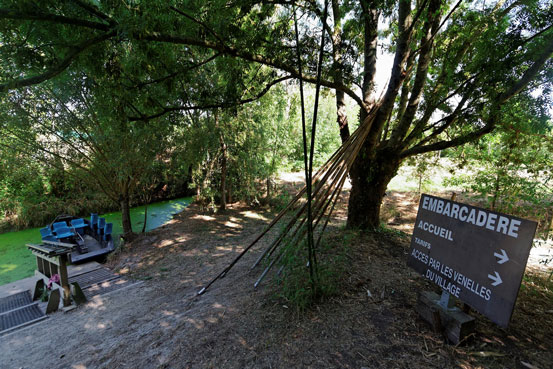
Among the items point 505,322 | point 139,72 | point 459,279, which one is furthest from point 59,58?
point 505,322

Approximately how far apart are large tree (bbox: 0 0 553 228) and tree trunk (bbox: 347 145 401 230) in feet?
0.05

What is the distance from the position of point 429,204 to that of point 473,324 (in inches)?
35.0

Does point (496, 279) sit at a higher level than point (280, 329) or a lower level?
higher

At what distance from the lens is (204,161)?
7.71 metres

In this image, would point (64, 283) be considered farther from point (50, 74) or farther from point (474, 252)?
point (474, 252)

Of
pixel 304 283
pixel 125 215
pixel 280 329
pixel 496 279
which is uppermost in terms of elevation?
pixel 496 279

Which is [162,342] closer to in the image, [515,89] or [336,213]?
[515,89]

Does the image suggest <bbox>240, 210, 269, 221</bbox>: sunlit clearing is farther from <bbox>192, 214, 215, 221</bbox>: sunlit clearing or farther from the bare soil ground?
the bare soil ground

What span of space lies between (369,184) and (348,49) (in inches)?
78.0

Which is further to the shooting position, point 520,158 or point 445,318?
point 520,158

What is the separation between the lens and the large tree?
2188 millimetres

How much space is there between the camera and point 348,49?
10.2 ft

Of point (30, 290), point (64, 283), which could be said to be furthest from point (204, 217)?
point (64, 283)

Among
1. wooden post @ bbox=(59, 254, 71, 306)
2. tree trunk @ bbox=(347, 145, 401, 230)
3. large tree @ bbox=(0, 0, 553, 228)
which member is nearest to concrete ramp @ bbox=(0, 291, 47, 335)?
wooden post @ bbox=(59, 254, 71, 306)
